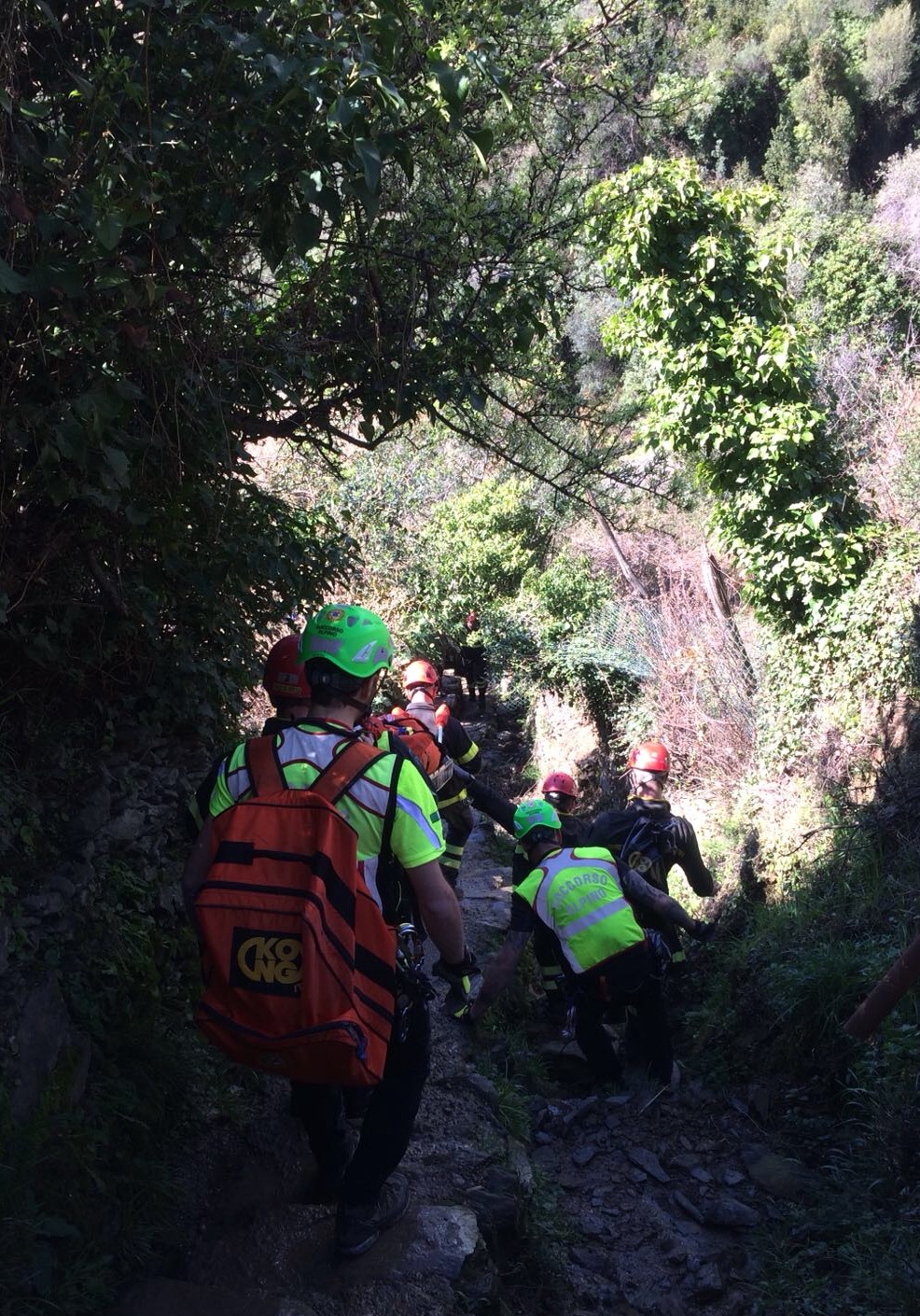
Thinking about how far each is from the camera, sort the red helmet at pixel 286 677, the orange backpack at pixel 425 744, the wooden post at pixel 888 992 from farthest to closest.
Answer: the orange backpack at pixel 425 744
the red helmet at pixel 286 677
the wooden post at pixel 888 992

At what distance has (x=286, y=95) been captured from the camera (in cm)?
317

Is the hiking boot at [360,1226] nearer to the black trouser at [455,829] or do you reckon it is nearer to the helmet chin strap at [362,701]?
the helmet chin strap at [362,701]

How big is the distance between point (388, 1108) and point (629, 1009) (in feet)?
10.2

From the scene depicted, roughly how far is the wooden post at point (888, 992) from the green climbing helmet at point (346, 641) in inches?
92.8

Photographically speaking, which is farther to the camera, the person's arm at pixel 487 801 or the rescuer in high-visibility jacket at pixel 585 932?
the person's arm at pixel 487 801

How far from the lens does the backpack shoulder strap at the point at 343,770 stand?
2.98m

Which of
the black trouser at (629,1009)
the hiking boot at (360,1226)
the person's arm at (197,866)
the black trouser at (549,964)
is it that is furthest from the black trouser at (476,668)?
the person's arm at (197,866)

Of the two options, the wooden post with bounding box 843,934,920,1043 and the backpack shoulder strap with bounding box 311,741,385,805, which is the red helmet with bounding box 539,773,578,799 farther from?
the backpack shoulder strap with bounding box 311,741,385,805

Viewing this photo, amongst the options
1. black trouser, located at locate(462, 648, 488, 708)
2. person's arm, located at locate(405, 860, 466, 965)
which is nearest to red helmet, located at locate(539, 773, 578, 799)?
person's arm, located at locate(405, 860, 466, 965)

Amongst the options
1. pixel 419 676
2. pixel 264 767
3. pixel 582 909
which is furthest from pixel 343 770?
pixel 419 676

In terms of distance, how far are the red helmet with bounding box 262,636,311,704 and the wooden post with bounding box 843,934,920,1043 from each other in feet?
8.09

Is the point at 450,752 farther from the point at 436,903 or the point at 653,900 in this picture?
the point at 436,903

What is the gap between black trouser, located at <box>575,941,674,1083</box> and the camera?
18.5 ft

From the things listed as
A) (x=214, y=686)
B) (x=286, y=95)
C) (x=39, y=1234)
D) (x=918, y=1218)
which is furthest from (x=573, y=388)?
(x=39, y=1234)
